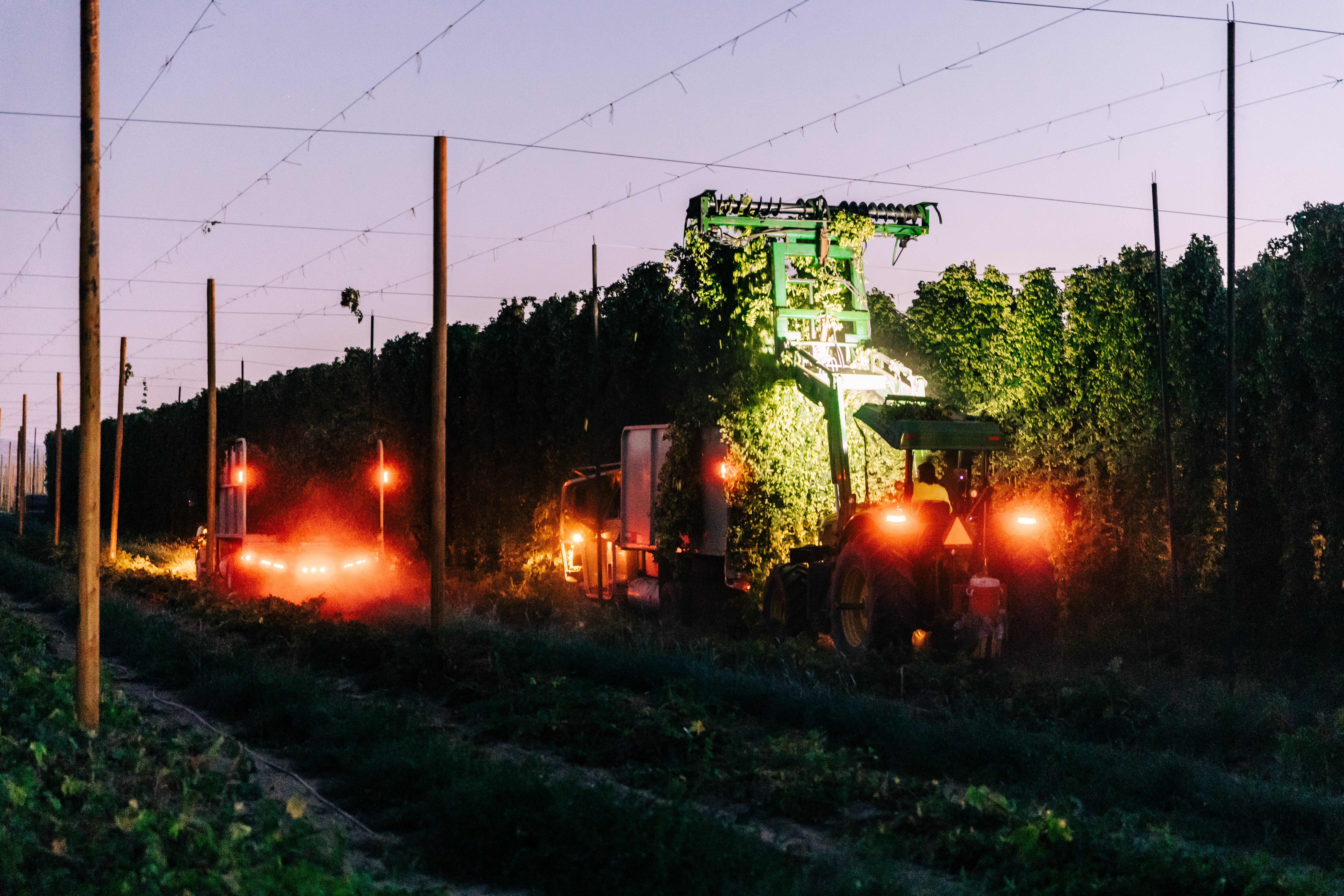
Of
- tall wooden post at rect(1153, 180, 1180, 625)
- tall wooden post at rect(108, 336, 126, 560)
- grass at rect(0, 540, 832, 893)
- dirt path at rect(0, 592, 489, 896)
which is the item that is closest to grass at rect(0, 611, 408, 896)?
dirt path at rect(0, 592, 489, 896)

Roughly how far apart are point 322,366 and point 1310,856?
40587 mm

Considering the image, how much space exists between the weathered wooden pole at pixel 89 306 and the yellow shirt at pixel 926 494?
9.06 m

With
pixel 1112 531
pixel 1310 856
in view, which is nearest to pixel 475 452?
pixel 1112 531

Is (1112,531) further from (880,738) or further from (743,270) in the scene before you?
(880,738)

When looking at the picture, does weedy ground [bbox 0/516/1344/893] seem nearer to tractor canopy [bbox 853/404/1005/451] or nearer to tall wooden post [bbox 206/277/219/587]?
tractor canopy [bbox 853/404/1005/451]

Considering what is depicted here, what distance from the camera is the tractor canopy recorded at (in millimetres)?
15656

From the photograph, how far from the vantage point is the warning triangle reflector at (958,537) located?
50.0 ft

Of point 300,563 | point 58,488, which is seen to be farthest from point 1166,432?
point 58,488

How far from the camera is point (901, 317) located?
32562 millimetres

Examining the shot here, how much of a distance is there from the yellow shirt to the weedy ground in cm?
188

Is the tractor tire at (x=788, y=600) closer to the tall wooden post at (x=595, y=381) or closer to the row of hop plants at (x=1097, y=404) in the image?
the row of hop plants at (x=1097, y=404)

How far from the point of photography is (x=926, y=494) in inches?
633

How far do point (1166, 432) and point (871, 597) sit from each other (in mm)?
5154

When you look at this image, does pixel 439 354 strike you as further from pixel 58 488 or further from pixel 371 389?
pixel 58 488
